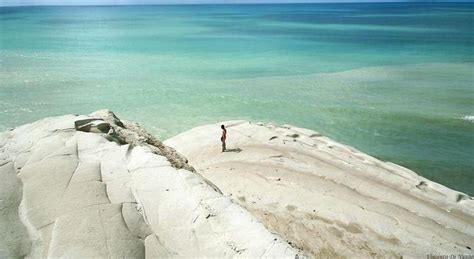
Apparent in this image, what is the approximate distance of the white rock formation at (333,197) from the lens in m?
7.02

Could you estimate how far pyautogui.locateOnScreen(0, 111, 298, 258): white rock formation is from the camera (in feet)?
15.0

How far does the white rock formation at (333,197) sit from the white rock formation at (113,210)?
1.10m

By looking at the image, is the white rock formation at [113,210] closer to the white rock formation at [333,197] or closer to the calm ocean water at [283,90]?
the white rock formation at [333,197]

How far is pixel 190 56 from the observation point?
3431cm

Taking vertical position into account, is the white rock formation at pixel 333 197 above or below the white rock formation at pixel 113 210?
below

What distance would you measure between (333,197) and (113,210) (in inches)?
215

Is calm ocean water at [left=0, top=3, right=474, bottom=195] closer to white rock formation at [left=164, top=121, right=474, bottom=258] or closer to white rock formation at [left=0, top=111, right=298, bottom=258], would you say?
white rock formation at [left=164, top=121, right=474, bottom=258]

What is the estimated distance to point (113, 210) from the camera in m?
5.27

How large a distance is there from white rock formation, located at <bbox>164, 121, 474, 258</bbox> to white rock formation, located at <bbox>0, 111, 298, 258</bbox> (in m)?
1.10

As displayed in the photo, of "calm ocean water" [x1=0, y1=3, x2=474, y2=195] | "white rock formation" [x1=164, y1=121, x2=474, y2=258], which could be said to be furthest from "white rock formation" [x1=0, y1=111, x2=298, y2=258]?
"calm ocean water" [x1=0, y1=3, x2=474, y2=195]

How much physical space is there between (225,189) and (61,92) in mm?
17450

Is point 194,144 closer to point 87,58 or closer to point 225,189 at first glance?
point 225,189

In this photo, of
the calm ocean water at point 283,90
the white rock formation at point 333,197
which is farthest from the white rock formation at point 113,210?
the calm ocean water at point 283,90

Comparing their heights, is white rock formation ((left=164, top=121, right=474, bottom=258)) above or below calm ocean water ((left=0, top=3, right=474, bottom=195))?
above
